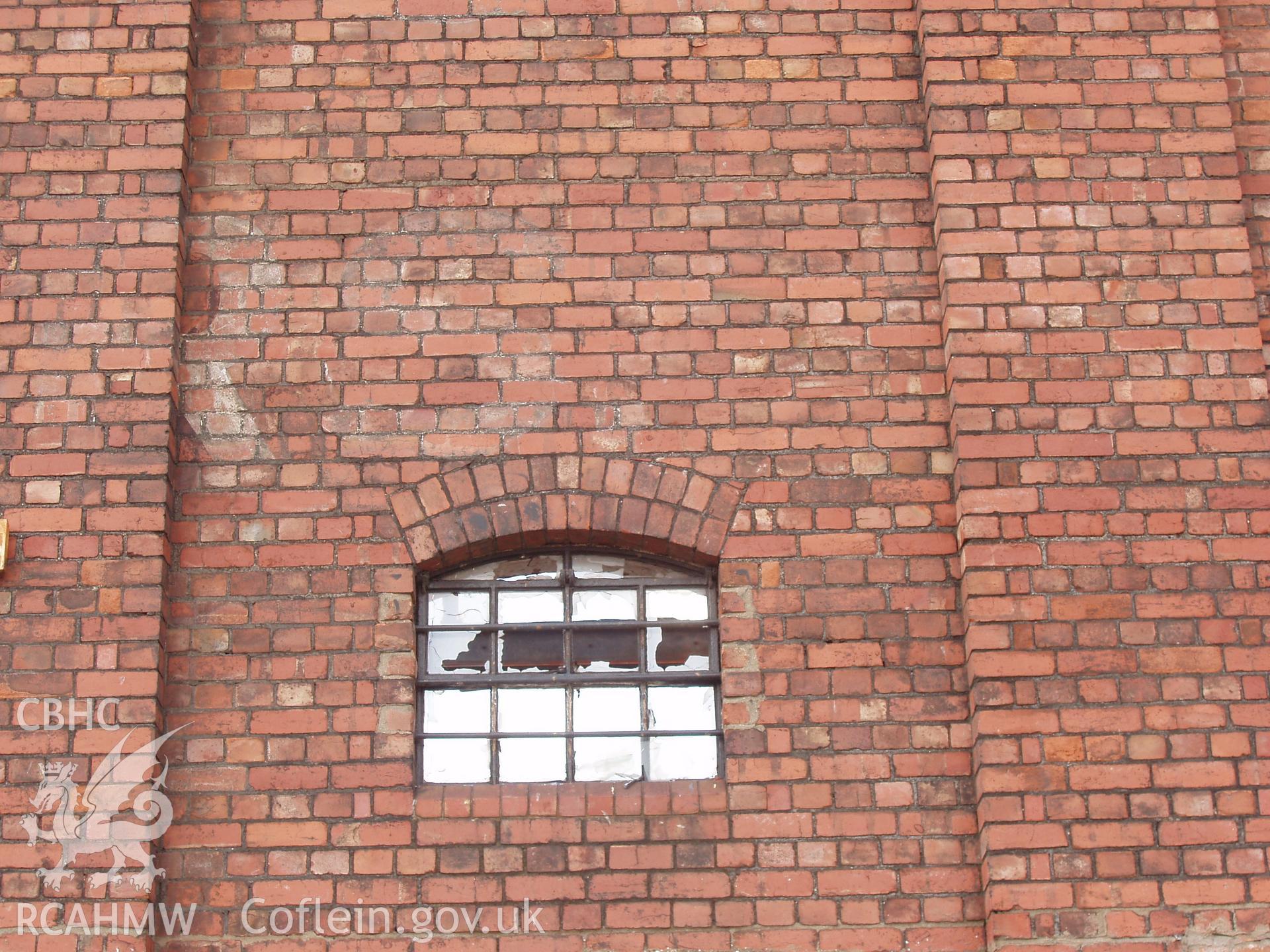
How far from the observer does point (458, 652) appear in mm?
5113

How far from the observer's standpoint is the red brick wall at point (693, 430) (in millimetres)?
4707

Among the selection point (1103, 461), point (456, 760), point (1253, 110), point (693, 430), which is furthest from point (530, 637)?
point (1253, 110)

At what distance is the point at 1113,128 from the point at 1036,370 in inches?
36.1

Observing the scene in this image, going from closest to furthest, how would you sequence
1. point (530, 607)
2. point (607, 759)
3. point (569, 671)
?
point (607, 759) → point (569, 671) → point (530, 607)

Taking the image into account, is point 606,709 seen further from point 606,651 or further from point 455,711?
point 455,711

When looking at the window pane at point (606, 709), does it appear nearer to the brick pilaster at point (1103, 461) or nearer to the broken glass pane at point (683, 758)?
the broken glass pane at point (683, 758)

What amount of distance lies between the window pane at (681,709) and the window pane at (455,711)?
1.67ft

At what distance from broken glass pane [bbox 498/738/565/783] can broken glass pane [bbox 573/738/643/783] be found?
5 cm

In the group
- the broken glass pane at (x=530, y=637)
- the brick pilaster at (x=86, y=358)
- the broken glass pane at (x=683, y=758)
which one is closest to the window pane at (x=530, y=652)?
the broken glass pane at (x=530, y=637)

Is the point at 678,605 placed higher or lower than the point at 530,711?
higher

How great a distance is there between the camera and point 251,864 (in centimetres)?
471

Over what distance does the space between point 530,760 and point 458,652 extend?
0.41 m

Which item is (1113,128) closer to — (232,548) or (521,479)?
(521,479)

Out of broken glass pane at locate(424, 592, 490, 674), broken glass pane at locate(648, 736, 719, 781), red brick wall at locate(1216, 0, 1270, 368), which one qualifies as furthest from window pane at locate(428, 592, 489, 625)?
red brick wall at locate(1216, 0, 1270, 368)
